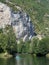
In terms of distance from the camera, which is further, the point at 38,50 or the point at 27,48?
the point at 27,48

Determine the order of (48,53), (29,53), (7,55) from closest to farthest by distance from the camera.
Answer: (7,55) < (48,53) < (29,53)

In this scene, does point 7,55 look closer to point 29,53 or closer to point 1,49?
point 1,49

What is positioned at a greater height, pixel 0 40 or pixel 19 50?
pixel 0 40

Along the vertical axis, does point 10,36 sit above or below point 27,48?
above

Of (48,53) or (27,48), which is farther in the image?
(27,48)

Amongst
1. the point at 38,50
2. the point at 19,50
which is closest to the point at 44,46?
the point at 38,50

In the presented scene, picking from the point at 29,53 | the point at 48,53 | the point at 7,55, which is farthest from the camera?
the point at 29,53

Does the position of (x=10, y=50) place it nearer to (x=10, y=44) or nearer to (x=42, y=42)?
(x=10, y=44)

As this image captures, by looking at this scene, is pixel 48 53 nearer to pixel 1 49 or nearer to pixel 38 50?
pixel 38 50

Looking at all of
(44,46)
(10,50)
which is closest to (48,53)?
(44,46)
